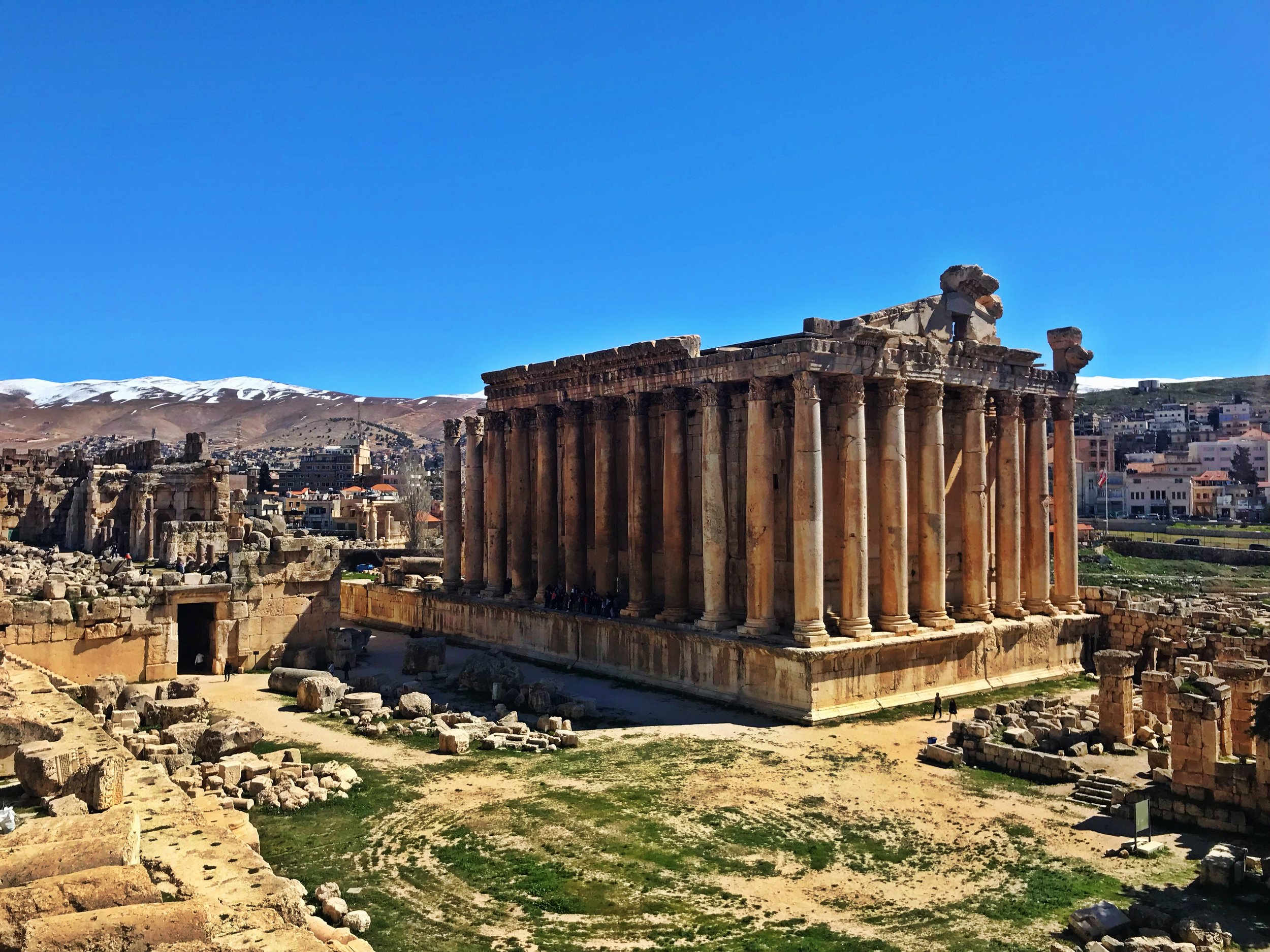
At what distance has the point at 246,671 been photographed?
28.4 meters

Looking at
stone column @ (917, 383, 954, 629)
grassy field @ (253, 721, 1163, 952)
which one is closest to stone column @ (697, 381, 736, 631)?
stone column @ (917, 383, 954, 629)

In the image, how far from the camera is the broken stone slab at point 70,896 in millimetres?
7305

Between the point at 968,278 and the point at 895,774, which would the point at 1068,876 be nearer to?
the point at 895,774

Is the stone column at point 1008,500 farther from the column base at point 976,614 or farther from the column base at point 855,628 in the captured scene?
the column base at point 855,628

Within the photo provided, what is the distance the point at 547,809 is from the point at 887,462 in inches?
552

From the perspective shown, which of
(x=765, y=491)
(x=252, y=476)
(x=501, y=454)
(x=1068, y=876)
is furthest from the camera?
(x=252, y=476)

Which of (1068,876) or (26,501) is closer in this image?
(1068,876)

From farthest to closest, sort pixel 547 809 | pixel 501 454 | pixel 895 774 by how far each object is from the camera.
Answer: pixel 501 454 < pixel 895 774 < pixel 547 809

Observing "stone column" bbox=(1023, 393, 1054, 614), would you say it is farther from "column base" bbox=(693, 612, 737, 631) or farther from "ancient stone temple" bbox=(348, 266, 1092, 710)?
"column base" bbox=(693, 612, 737, 631)

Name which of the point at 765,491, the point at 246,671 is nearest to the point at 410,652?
the point at 246,671

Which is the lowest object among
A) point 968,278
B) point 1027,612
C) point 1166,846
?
point 1166,846

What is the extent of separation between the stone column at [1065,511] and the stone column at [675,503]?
40.2ft

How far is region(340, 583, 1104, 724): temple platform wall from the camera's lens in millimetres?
23234

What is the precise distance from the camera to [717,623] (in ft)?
86.0
